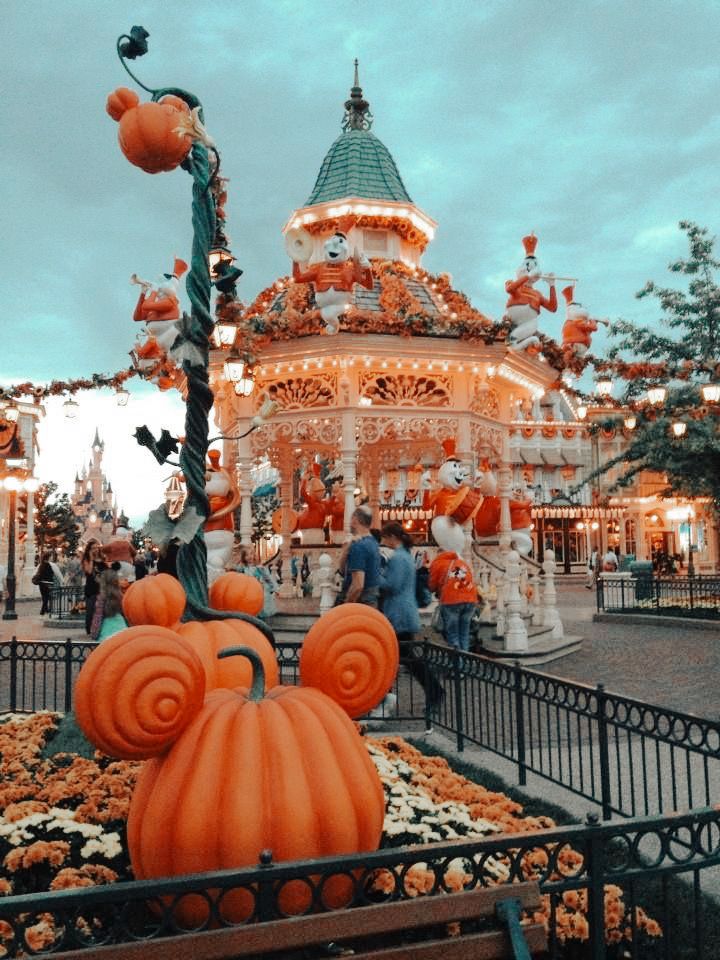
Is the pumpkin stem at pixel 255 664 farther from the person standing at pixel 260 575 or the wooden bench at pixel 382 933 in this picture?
the person standing at pixel 260 575

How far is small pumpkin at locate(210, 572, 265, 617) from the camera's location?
5.16 meters

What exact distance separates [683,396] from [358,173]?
10439 millimetres

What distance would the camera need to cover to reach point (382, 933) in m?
2.62

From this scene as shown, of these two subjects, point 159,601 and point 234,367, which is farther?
point 234,367

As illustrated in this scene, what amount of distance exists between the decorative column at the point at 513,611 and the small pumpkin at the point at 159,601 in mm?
8762

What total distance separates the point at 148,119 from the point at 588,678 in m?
9.04

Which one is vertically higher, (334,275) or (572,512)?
(334,275)

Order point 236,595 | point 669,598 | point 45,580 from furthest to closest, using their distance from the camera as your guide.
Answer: point 45,580, point 669,598, point 236,595

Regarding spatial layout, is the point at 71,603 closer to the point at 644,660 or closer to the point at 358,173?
the point at 358,173

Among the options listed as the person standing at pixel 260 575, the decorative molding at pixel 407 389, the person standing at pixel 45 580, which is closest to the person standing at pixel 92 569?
the person standing at pixel 260 575

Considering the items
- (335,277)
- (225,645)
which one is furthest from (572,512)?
(225,645)

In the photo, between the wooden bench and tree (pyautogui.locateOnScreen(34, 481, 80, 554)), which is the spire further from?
tree (pyautogui.locateOnScreen(34, 481, 80, 554))

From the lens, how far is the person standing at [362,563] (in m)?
8.01

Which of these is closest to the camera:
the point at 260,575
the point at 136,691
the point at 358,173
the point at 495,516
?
the point at 136,691
